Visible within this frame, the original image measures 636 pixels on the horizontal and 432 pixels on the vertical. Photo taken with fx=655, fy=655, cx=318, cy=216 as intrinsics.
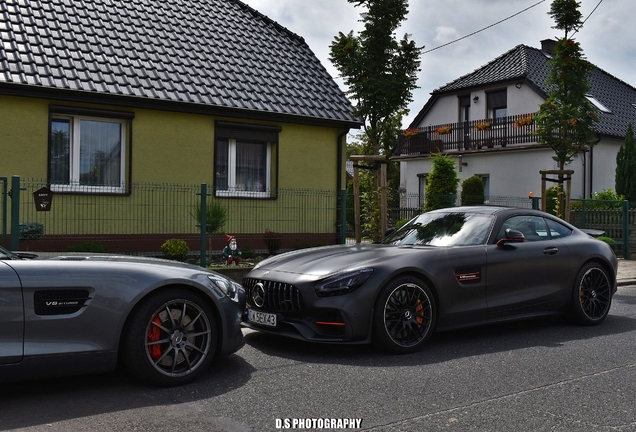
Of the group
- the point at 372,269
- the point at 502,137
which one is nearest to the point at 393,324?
the point at 372,269

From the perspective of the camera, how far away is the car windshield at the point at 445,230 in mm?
6797

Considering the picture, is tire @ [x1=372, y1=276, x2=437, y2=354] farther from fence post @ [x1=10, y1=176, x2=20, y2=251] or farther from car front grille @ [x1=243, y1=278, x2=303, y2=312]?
fence post @ [x1=10, y1=176, x2=20, y2=251]

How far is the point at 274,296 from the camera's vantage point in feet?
19.9

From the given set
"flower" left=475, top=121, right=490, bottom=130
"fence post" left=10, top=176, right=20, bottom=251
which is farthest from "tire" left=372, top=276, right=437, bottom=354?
"flower" left=475, top=121, right=490, bottom=130

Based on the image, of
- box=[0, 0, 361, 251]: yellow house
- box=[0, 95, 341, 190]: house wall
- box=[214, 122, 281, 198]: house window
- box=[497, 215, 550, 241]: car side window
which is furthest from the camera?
box=[214, 122, 281, 198]: house window

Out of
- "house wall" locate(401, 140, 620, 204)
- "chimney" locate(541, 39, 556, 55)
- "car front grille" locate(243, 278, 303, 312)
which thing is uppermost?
"chimney" locate(541, 39, 556, 55)

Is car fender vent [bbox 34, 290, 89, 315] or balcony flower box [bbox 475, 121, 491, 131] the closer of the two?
car fender vent [bbox 34, 290, 89, 315]

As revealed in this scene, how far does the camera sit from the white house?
25938 millimetres

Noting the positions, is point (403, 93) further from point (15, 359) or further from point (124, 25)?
point (15, 359)

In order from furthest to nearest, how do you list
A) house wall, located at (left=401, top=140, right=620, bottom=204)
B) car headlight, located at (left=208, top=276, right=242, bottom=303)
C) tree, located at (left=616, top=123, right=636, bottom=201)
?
house wall, located at (left=401, top=140, right=620, bottom=204) → tree, located at (left=616, top=123, right=636, bottom=201) → car headlight, located at (left=208, top=276, right=242, bottom=303)

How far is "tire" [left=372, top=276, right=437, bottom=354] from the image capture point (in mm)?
5785

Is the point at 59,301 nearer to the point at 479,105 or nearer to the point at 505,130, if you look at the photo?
the point at 505,130

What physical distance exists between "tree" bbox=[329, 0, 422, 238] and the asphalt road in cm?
589

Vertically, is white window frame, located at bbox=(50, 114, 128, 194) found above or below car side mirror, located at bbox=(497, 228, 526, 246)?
above
